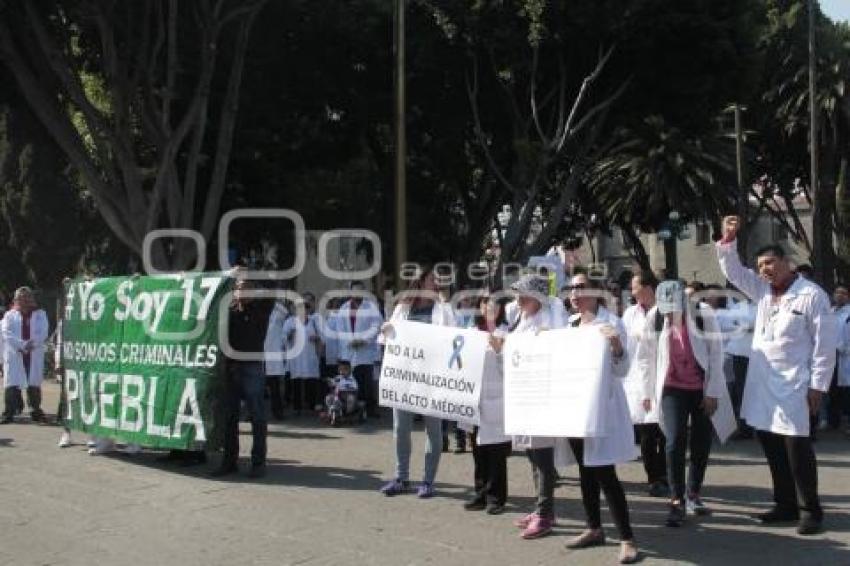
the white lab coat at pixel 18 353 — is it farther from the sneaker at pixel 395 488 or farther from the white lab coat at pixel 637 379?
the white lab coat at pixel 637 379

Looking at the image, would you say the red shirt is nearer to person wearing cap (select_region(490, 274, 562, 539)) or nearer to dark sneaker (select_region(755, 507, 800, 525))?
person wearing cap (select_region(490, 274, 562, 539))

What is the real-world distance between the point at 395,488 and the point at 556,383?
2442 millimetres

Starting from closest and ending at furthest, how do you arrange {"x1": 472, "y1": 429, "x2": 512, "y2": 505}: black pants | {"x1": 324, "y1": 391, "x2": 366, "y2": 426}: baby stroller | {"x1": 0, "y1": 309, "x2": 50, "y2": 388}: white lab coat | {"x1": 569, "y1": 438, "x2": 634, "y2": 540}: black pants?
{"x1": 569, "y1": 438, "x2": 634, "y2": 540}: black pants < {"x1": 472, "y1": 429, "x2": 512, "y2": 505}: black pants < {"x1": 324, "y1": 391, "x2": 366, "y2": 426}: baby stroller < {"x1": 0, "y1": 309, "x2": 50, "y2": 388}: white lab coat

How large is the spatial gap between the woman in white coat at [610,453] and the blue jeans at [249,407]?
12.7ft

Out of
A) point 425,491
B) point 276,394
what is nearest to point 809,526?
point 425,491

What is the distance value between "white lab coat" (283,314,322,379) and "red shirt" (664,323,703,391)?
8.69m

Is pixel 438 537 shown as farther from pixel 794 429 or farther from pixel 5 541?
pixel 5 541

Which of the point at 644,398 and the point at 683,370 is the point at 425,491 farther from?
the point at 683,370

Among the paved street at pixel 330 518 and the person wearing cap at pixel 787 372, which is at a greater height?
the person wearing cap at pixel 787 372

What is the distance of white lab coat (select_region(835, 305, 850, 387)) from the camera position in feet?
41.3

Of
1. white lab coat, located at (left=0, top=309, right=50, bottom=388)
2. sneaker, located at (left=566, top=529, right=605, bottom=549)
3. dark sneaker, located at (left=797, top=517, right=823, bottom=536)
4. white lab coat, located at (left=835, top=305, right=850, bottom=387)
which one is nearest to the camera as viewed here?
sneaker, located at (left=566, top=529, right=605, bottom=549)

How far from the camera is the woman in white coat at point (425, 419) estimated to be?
8.55 m

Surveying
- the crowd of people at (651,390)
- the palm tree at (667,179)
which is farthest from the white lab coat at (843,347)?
the palm tree at (667,179)

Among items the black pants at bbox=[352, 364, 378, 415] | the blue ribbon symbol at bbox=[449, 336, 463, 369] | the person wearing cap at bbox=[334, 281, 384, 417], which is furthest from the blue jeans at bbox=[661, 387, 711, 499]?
the black pants at bbox=[352, 364, 378, 415]
